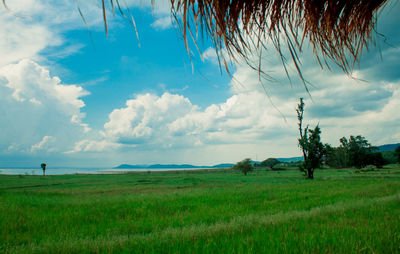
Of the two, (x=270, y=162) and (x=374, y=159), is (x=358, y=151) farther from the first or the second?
(x=270, y=162)

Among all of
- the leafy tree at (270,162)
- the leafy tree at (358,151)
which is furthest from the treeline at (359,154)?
the leafy tree at (270,162)

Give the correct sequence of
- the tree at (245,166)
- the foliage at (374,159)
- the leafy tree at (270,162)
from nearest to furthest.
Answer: the tree at (245,166), the foliage at (374,159), the leafy tree at (270,162)

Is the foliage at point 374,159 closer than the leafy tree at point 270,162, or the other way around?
the foliage at point 374,159

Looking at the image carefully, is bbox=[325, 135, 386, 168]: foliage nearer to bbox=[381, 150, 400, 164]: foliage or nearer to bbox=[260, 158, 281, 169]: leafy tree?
bbox=[381, 150, 400, 164]: foliage

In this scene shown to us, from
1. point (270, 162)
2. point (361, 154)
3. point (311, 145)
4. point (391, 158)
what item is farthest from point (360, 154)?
point (311, 145)

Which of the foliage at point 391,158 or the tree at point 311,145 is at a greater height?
the tree at point 311,145

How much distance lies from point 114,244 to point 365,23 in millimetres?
5589

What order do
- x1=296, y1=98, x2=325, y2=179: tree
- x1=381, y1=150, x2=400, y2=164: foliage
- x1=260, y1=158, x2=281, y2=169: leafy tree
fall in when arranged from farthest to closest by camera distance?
x1=260, y1=158, x2=281, y2=169: leafy tree
x1=381, y1=150, x2=400, y2=164: foliage
x1=296, y1=98, x2=325, y2=179: tree

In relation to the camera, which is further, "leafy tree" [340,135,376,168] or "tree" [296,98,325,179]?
"leafy tree" [340,135,376,168]

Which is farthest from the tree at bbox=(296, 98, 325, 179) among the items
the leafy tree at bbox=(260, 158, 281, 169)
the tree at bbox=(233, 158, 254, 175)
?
the leafy tree at bbox=(260, 158, 281, 169)

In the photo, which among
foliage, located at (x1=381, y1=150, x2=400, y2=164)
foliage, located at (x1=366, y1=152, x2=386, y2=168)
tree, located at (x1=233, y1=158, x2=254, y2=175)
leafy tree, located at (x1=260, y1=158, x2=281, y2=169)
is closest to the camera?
tree, located at (x1=233, y1=158, x2=254, y2=175)

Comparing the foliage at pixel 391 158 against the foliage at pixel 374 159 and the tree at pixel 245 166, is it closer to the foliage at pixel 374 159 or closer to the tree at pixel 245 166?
the foliage at pixel 374 159

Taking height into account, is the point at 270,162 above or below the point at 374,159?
below

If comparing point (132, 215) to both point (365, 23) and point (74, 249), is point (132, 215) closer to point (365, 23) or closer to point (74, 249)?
point (74, 249)
